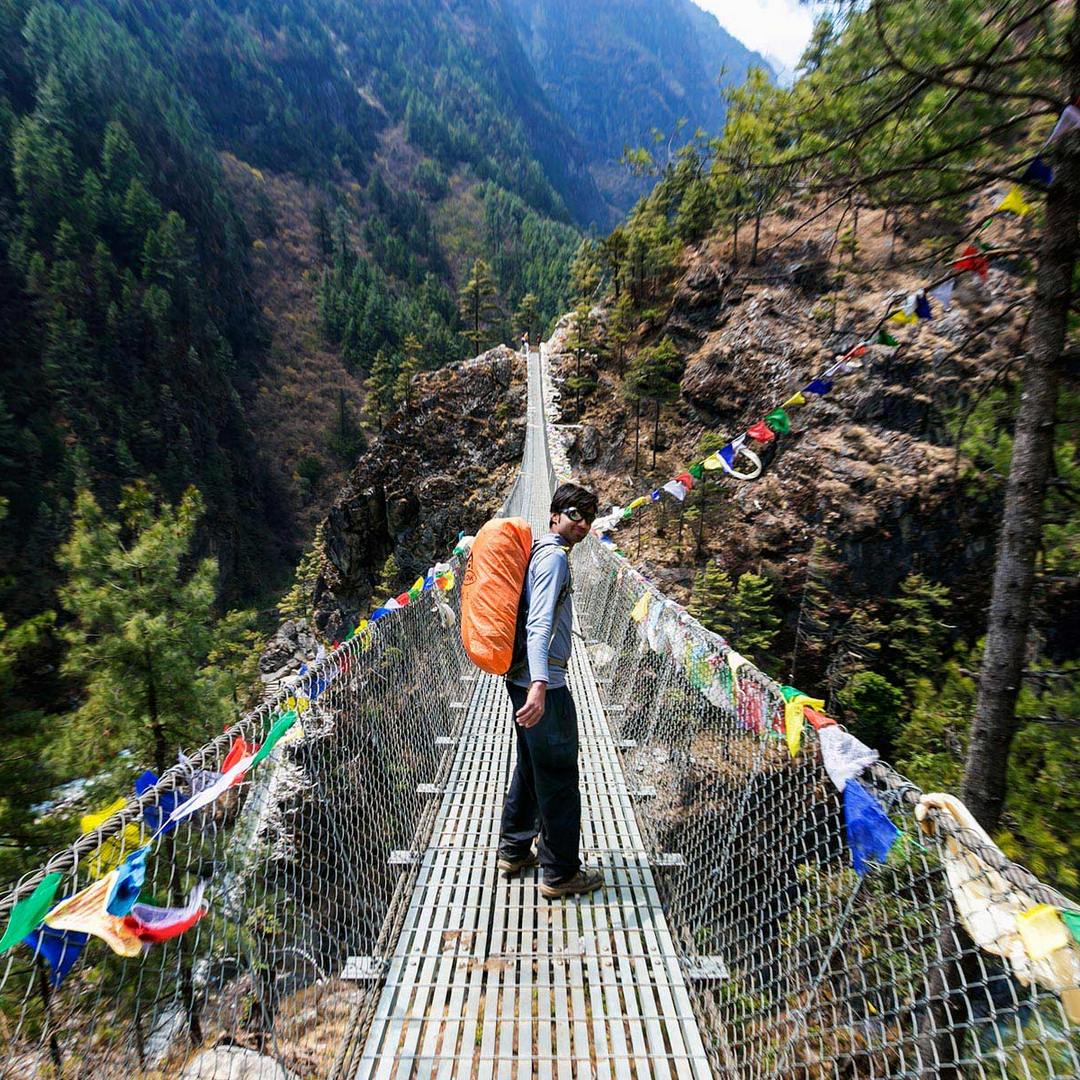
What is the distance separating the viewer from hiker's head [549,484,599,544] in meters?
2.20

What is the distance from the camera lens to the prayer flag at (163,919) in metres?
1.15

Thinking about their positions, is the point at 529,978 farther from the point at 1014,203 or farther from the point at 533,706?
the point at 1014,203

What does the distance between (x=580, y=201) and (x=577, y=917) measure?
543 feet

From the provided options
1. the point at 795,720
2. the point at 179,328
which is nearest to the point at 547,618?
the point at 795,720

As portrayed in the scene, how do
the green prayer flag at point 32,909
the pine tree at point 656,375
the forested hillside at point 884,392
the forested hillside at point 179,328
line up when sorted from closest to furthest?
the green prayer flag at point 32,909
the forested hillside at point 884,392
the forested hillside at point 179,328
the pine tree at point 656,375

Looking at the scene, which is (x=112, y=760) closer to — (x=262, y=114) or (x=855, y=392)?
(x=855, y=392)

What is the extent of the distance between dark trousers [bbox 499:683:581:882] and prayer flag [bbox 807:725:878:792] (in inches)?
35.7

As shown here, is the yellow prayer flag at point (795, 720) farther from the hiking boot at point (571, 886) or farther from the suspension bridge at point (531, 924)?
the hiking boot at point (571, 886)

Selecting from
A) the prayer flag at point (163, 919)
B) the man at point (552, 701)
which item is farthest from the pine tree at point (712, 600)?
the prayer flag at point (163, 919)

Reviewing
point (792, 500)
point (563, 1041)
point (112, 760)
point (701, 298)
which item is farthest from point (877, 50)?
point (701, 298)

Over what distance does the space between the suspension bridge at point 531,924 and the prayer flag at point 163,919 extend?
3.2 inches

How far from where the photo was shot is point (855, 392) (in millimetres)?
15250

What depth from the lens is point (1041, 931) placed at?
0.91 meters

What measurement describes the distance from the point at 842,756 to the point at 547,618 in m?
1.01
